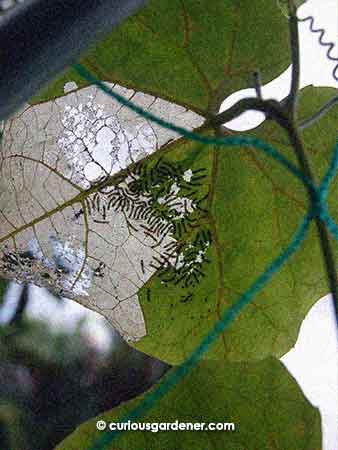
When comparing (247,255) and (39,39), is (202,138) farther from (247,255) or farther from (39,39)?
(39,39)

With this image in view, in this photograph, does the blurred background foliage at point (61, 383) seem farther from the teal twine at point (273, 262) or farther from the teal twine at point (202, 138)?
the teal twine at point (202, 138)

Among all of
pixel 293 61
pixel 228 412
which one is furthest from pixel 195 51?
pixel 228 412

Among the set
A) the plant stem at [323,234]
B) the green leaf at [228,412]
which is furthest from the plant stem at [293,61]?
the green leaf at [228,412]

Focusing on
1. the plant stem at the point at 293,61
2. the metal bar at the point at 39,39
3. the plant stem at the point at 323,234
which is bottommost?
the metal bar at the point at 39,39

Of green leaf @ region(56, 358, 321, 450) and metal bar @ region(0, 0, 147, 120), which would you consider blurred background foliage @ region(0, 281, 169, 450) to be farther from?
metal bar @ region(0, 0, 147, 120)

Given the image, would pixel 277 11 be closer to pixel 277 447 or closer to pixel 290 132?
pixel 290 132

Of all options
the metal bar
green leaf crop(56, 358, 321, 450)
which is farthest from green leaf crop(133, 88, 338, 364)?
the metal bar
